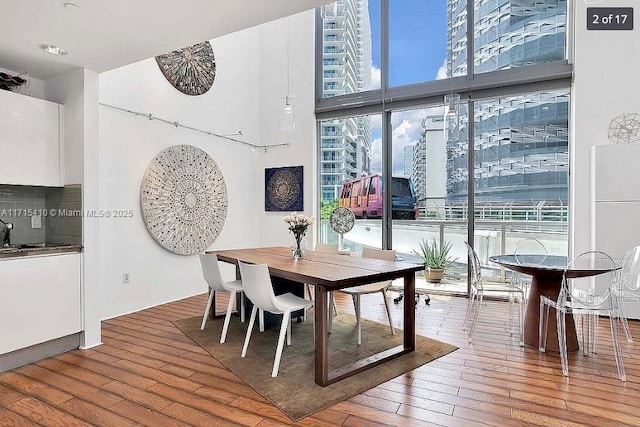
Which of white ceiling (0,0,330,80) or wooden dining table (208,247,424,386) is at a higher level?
white ceiling (0,0,330,80)

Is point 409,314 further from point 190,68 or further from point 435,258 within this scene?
point 190,68

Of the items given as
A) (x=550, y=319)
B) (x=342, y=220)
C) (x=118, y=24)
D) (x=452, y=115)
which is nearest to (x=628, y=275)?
(x=550, y=319)

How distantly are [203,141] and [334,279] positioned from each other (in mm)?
3570

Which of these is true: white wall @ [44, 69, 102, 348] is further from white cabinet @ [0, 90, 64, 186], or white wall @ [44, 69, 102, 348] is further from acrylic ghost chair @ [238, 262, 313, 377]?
acrylic ghost chair @ [238, 262, 313, 377]


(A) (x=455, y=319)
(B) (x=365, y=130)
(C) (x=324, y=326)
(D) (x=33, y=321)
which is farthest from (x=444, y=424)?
(B) (x=365, y=130)

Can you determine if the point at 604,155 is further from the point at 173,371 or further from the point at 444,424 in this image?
the point at 173,371

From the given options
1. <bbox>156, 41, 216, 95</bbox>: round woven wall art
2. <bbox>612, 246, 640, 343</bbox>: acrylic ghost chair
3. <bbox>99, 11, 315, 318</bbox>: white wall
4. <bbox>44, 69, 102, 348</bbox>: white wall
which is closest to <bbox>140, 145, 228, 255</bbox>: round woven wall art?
<bbox>99, 11, 315, 318</bbox>: white wall

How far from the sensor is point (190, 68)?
528cm

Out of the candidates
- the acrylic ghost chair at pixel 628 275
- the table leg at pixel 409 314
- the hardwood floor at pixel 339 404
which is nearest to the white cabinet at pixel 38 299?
the hardwood floor at pixel 339 404

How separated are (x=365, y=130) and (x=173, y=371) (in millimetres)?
4355

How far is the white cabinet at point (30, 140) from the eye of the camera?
312cm

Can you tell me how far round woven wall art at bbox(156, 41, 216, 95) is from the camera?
5008mm

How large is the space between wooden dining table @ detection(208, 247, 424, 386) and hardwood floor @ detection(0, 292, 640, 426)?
288 millimetres

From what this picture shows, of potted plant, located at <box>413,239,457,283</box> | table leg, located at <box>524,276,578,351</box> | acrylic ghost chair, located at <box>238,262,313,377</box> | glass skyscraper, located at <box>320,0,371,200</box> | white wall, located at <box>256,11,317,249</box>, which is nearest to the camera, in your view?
acrylic ghost chair, located at <box>238,262,313,377</box>
